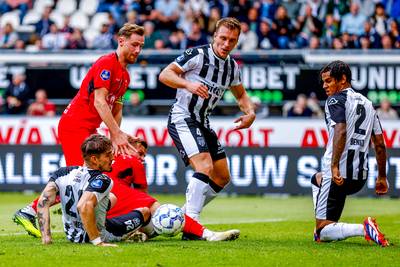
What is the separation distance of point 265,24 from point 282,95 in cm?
224

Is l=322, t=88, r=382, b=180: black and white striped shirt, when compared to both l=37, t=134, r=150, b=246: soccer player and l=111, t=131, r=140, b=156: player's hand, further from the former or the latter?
l=37, t=134, r=150, b=246: soccer player

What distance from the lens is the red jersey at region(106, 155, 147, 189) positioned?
465 inches

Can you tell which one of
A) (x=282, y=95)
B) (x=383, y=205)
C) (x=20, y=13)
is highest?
(x=20, y=13)

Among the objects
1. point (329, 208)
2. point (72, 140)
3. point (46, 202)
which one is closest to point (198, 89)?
point (72, 140)

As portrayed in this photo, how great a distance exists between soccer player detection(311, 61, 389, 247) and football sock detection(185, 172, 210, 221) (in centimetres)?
122

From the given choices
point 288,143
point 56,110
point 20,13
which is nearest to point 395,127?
point 288,143

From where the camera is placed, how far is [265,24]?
981 inches

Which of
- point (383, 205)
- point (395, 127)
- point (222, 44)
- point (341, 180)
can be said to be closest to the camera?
point (341, 180)

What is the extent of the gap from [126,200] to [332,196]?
2.09m

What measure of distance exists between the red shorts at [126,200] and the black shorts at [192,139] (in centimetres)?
74

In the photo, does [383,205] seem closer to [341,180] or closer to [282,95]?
[282,95]

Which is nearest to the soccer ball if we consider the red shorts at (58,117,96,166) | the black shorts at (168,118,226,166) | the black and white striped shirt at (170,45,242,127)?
the black shorts at (168,118,226,166)

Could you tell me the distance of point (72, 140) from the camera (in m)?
11.8

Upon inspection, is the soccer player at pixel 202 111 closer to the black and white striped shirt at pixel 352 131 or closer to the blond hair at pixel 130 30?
the blond hair at pixel 130 30
